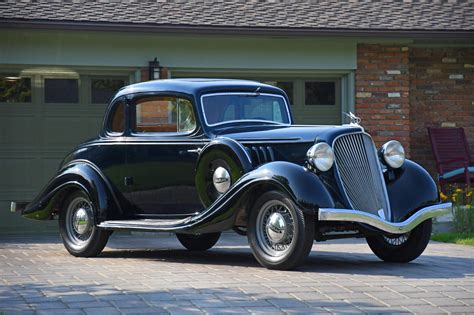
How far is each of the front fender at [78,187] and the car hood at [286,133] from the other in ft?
4.95

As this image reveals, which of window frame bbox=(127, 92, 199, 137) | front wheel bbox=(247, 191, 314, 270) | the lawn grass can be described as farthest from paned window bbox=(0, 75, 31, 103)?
front wheel bbox=(247, 191, 314, 270)

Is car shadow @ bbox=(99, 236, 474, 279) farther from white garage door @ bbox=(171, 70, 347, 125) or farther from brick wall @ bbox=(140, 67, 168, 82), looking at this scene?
white garage door @ bbox=(171, 70, 347, 125)

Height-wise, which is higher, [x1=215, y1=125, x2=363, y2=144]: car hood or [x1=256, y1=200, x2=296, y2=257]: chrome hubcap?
[x1=215, y1=125, x2=363, y2=144]: car hood

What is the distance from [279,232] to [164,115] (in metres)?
2.46

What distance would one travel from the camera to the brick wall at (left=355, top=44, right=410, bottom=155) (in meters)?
16.7

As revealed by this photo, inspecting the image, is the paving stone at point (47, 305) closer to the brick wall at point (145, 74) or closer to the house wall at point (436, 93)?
the brick wall at point (145, 74)

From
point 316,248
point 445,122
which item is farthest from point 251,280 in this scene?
point 445,122

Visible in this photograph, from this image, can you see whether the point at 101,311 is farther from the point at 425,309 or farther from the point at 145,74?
the point at 145,74

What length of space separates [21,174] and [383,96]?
19.5 feet

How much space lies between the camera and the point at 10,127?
15641 millimetres

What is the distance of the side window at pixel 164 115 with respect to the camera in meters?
11.1

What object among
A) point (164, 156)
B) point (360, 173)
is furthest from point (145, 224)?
point (360, 173)

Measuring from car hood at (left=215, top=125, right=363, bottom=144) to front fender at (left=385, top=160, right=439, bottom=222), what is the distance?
0.77 m

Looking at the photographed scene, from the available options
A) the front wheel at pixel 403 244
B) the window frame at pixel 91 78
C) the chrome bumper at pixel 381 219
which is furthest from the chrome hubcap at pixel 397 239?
the window frame at pixel 91 78
